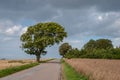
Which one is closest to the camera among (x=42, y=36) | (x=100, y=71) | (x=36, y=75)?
(x=100, y=71)

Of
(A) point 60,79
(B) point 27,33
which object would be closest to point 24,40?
(B) point 27,33

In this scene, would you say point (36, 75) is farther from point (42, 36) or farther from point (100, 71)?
point (42, 36)

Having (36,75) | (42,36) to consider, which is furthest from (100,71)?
(42,36)

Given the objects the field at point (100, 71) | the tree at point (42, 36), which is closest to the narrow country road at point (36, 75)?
the field at point (100, 71)

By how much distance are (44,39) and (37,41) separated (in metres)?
2.78

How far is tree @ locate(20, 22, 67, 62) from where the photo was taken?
95.9 meters

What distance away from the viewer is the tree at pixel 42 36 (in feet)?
315

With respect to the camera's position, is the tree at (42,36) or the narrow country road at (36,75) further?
the tree at (42,36)

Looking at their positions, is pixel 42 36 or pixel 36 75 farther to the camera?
pixel 42 36

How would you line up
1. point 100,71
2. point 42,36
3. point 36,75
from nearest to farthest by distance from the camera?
point 100,71 < point 36,75 < point 42,36

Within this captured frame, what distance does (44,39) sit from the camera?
93875 mm

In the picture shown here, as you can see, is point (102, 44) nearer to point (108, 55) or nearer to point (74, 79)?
point (108, 55)

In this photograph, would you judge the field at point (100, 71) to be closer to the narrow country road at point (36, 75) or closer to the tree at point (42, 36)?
the narrow country road at point (36, 75)

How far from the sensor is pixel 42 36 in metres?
98.0
